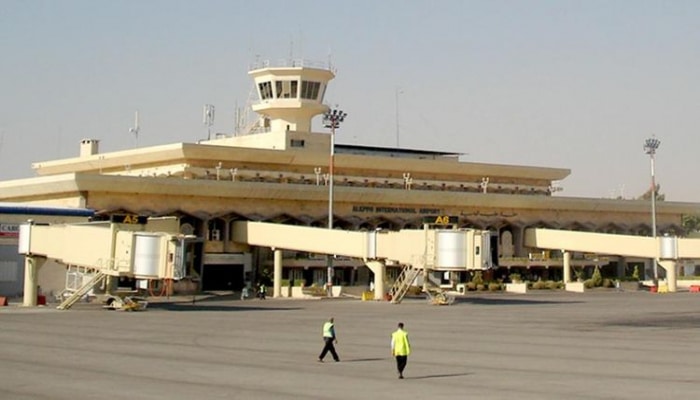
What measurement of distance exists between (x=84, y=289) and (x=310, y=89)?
156 feet

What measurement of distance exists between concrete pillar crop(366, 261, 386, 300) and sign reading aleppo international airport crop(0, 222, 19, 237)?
87.2ft

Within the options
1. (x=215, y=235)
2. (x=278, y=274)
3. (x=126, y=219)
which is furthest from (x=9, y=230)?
(x=278, y=274)

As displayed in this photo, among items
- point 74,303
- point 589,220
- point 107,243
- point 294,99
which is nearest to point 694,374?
point 107,243

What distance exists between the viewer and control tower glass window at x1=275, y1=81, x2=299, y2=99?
341 ft

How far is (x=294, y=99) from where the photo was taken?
104 metres

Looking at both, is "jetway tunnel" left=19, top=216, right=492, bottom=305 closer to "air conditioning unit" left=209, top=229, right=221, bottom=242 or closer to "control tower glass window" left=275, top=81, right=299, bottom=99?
"air conditioning unit" left=209, top=229, right=221, bottom=242

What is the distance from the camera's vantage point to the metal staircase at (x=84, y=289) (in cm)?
6119

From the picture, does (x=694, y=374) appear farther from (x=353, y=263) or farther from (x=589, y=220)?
(x=589, y=220)

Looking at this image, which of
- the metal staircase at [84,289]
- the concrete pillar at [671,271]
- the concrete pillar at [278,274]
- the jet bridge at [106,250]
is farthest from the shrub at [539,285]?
the metal staircase at [84,289]

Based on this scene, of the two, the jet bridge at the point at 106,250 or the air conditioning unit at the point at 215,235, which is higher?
the air conditioning unit at the point at 215,235

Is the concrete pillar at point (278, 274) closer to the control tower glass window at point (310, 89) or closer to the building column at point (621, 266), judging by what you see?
the control tower glass window at point (310, 89)

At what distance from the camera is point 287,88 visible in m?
104

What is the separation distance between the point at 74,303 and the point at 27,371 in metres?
36.7

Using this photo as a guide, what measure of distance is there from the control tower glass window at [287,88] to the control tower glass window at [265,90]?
3.32ft
